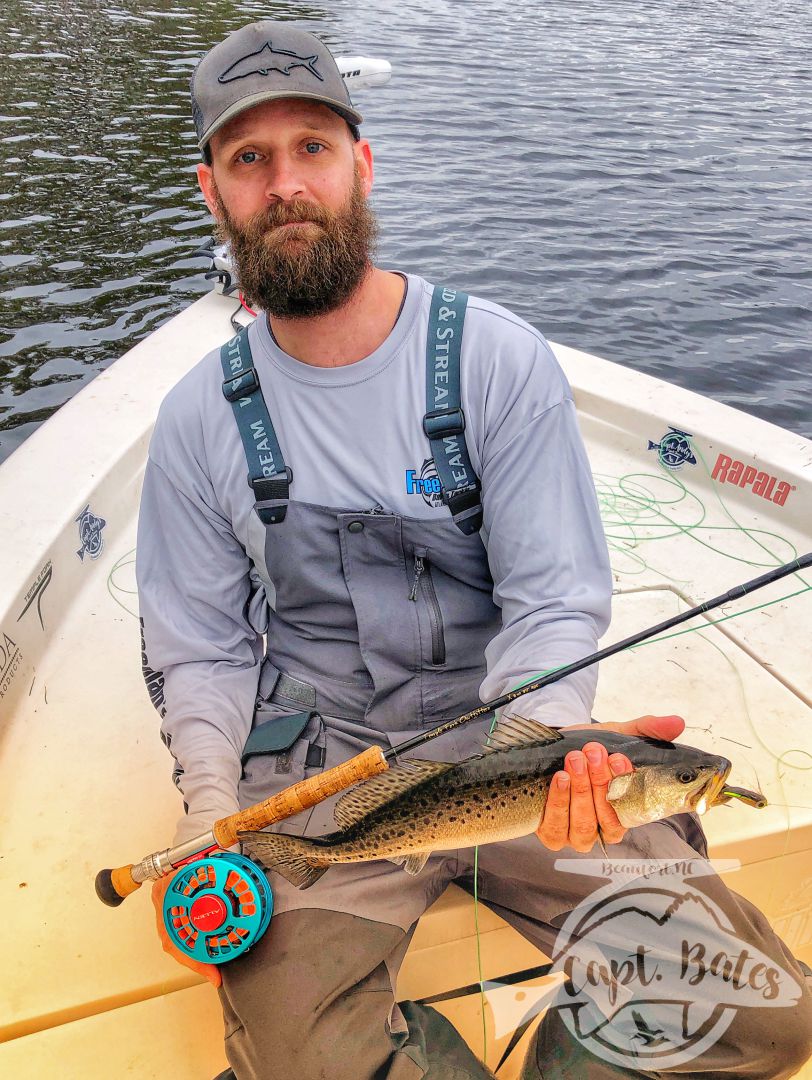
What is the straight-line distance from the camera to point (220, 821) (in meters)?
2.40

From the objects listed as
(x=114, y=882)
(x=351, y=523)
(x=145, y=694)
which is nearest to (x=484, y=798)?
(x=351, y=523)

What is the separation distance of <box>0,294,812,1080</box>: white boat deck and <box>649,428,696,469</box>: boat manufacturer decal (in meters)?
0.04

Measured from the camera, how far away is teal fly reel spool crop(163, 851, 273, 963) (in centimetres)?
227

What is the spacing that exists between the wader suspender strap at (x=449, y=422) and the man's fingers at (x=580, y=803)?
2.66 feet

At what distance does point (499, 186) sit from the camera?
43.9ft

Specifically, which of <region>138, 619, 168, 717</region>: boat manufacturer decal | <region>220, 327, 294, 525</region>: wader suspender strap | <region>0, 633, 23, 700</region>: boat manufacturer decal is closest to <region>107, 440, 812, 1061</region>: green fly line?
<region>0, 633, 23, 700</region>: boat manufacturer decal

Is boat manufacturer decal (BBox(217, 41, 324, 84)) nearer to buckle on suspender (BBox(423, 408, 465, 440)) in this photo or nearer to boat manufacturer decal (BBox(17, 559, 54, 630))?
buckle on suspender (BBox(423, 408, 465, 440))

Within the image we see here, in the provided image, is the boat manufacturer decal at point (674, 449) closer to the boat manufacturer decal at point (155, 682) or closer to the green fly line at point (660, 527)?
the green fly line at point (660, 527)

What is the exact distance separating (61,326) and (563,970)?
334 inches

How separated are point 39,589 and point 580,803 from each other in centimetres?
246

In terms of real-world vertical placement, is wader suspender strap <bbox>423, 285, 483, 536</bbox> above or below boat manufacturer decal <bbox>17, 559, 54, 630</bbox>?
above

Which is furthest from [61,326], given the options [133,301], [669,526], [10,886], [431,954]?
[431,954]

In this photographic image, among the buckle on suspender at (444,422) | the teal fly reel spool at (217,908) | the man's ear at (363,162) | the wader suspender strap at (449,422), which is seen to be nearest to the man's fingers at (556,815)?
the teal fly reel spool at (217,908)

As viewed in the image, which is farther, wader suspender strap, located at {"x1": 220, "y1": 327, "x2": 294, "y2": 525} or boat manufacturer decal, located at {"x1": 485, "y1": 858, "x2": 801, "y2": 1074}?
wader suspender strap, located at {"x1": 220, "y1": 327, "x2": 294, "y2": 525}
